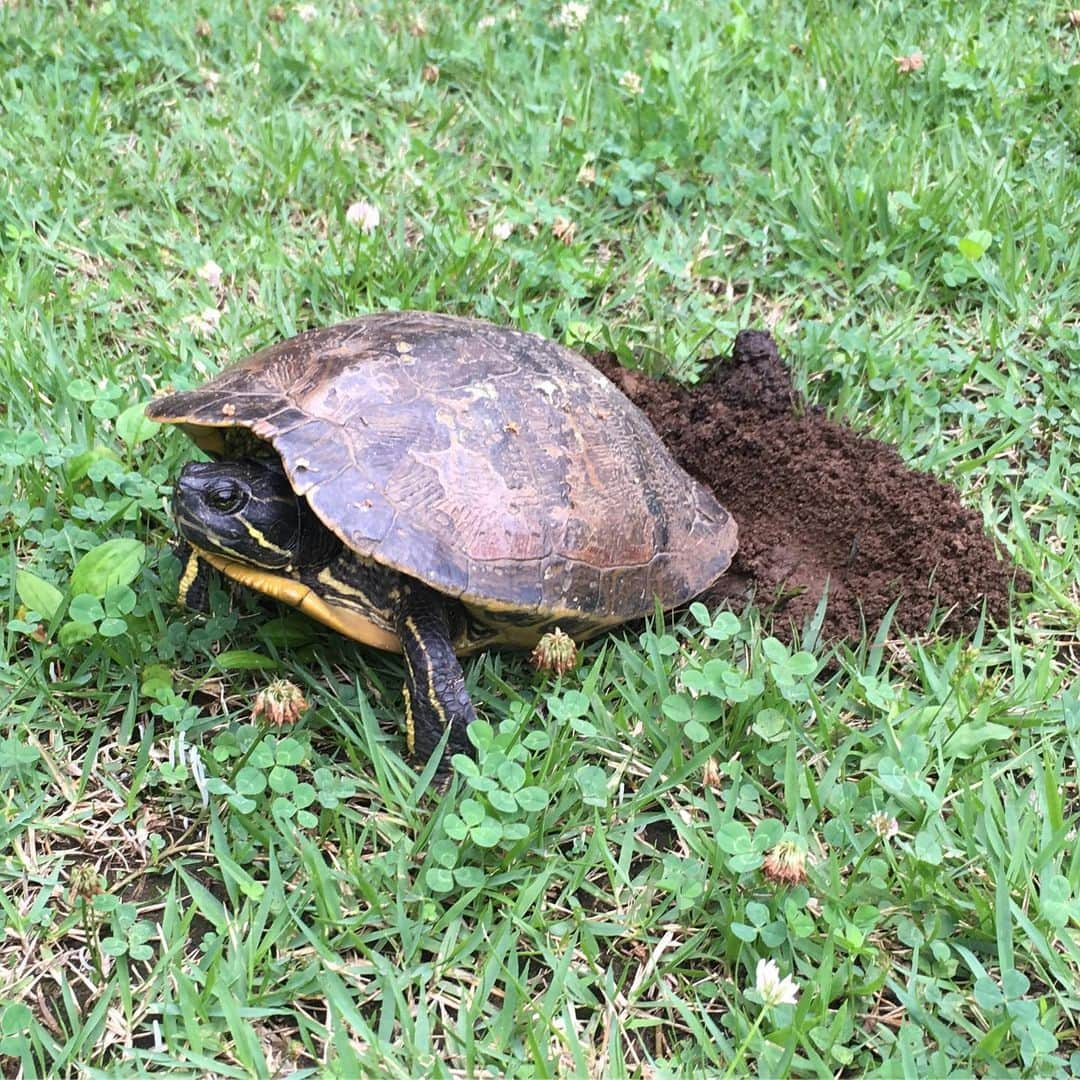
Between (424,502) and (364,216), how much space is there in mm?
2121

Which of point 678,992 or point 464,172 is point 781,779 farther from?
point 464,172

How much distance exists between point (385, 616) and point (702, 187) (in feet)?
8.98

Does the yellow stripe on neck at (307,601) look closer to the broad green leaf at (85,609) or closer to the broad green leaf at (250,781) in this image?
the broad green leaf at (85,609)

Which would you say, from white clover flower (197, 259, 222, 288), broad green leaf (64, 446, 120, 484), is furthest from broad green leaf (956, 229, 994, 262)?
broad green leaf (64, 446, 120, 484)

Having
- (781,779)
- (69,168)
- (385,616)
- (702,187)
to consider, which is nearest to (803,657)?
(781,779)

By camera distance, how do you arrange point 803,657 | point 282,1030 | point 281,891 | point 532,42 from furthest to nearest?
point 532,42 < point 803,657 < point 281,891 < point 282,1030

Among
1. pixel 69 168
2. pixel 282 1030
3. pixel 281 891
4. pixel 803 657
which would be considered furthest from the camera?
pixel 69 168

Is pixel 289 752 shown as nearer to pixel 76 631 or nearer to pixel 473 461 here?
pixel 76 631

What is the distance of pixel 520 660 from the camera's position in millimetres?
2961

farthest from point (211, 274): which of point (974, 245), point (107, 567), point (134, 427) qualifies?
point (974, 245)

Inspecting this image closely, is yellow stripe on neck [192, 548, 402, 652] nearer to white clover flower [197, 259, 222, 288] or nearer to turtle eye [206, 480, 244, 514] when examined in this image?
turtle eye [206, 480, 244, 514]

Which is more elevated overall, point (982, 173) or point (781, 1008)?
point (982, 173)

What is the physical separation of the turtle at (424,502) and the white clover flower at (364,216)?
1.36 metres

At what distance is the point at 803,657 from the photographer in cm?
273
